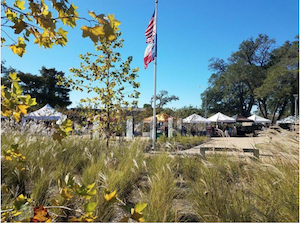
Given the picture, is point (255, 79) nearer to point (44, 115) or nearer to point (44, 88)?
point (44, 115)

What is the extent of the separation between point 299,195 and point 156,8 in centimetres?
1032

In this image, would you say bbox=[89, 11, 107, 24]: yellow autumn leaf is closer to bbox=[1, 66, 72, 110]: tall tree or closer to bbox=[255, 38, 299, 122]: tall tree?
bbox=[255, 38, 299, 122]: tall tree

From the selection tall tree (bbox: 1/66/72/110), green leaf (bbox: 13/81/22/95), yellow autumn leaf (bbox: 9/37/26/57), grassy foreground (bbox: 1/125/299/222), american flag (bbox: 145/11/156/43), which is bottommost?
grassy foreground (bbox: 1/125/299/222)

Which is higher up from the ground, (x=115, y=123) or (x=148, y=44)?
(x=148, y=44)

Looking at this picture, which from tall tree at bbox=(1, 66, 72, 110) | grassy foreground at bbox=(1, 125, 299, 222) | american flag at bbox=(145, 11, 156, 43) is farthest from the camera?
tall tree at bbox=(1, 66, 72, 110)

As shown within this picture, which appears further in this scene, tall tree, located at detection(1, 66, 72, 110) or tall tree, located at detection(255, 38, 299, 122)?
tall tree, located at detection(1, 66, 72, 110)

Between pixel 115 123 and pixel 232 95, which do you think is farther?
pixel 232 95

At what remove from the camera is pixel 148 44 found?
10.3 m

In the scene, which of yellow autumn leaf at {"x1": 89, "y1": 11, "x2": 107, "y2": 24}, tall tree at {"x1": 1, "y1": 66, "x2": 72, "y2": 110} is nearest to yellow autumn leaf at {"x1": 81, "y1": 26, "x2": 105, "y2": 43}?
yellow autumn leaf at {"x1": 89, "y1": 11, "x2": 107, "y2": 24}

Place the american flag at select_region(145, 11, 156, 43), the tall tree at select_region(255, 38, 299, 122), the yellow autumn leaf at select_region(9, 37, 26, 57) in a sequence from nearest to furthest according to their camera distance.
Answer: the yellow autumn leaf at select_region(9, 37, 26, 57) → the american flag at select_region(145, 11, 156, 43) → the tall tree at select_region(255, 38, 299, 122)

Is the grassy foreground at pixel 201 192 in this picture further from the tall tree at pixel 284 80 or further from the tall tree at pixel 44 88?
the tall tree at pixel 44 88

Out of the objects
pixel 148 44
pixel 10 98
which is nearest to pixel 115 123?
pixel 148 44

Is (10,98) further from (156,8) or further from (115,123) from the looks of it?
(156,8)

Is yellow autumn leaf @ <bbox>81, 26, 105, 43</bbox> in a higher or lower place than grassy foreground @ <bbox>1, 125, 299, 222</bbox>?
higher
